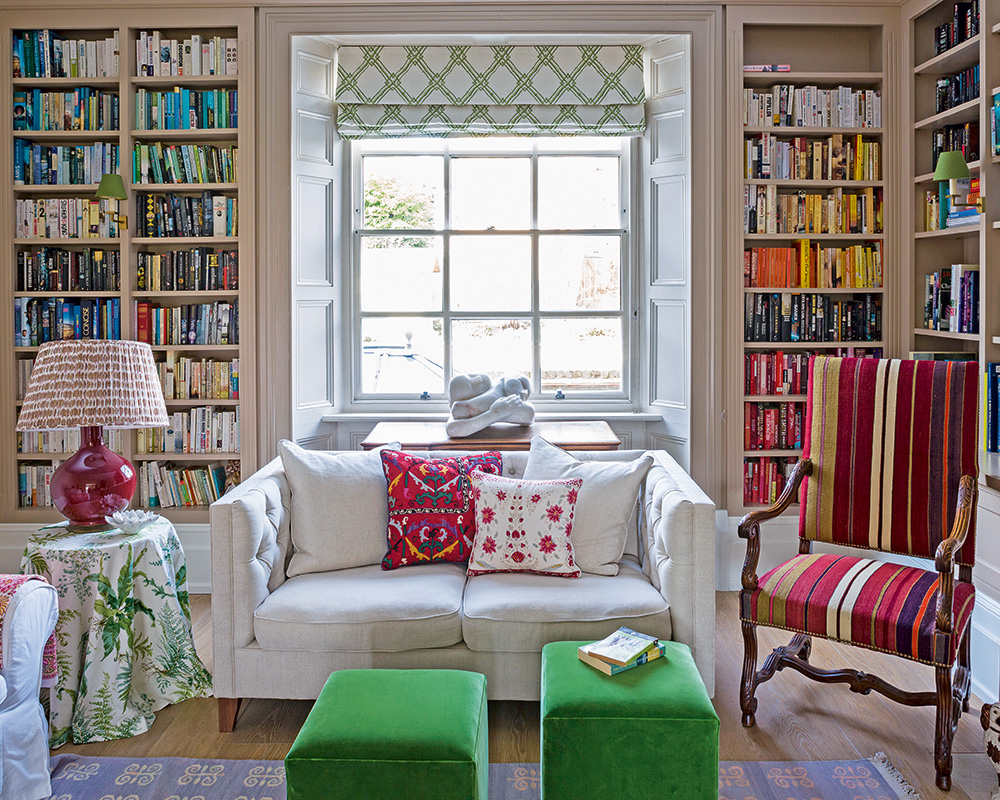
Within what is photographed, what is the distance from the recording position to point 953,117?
396cm

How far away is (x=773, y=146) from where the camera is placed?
4.30 m

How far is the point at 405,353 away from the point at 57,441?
6.04 feet

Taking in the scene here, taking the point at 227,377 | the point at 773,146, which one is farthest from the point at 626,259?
the point at 227,377

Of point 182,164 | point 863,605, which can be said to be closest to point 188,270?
point 182,164

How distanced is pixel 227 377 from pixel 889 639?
3214mm

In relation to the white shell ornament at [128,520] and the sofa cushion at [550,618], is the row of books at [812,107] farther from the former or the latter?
the white shell ornament at [128,520]

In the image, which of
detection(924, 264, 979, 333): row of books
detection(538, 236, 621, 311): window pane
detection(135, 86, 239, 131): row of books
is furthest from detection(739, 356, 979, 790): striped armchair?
detection(135, 86, 239, 131): row of books

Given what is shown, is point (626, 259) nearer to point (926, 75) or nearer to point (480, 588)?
point (926, 75)

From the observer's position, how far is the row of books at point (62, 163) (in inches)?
170

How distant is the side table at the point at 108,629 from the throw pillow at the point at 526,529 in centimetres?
107

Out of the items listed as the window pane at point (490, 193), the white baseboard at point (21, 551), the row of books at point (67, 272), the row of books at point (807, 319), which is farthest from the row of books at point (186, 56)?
the row of books at point (807, 319)

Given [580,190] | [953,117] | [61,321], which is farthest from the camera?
[580,190]

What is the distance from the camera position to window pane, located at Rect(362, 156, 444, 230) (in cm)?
492

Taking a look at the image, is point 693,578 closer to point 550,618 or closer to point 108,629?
point 550,618
